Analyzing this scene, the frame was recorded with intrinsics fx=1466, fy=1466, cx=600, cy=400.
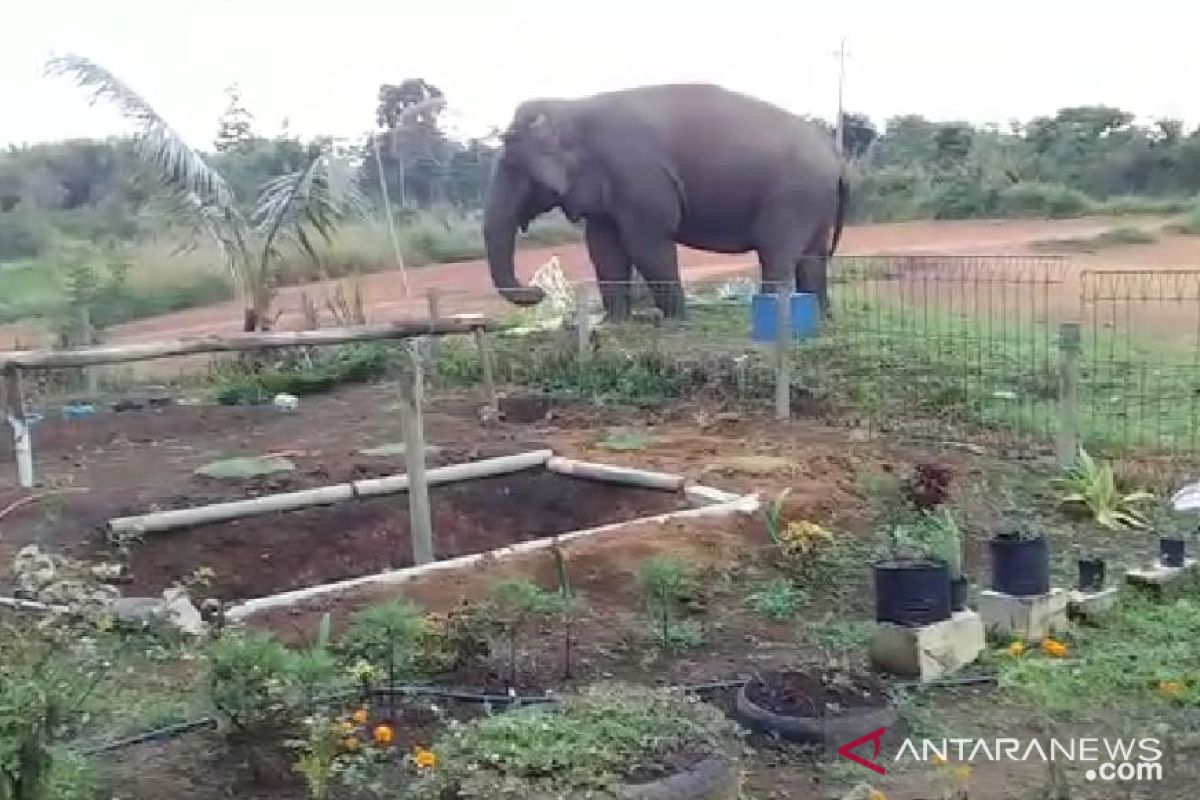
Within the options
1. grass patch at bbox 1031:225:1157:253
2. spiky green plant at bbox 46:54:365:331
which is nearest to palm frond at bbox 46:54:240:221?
spiky green plant at bbox 46:54:365:331

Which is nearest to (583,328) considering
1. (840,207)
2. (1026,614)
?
(840,207)

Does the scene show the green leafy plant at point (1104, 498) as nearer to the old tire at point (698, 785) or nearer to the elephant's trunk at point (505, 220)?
the old tire at point (698, 785)

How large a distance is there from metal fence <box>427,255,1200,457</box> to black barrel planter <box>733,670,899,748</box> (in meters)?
3.81

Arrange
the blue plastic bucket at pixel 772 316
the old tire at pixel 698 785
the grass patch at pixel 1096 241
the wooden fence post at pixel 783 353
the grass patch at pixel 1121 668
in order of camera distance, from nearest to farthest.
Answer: the old tire at pixel 698 785 → the grass patch at pixel 1121 668 → the wooden fence post at pixel 783 353 → the blue plastic bucket at pixel 772 316 → the grass patch at pixel 1096 241

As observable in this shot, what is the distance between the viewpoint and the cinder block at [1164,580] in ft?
18.9

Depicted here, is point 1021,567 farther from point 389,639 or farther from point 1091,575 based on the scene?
point 389,639

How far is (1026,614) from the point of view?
5.25 metres

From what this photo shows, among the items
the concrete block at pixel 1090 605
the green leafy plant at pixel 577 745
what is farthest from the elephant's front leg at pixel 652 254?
the green leafy plant at pixel 577 745

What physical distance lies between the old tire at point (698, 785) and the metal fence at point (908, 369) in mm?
4659

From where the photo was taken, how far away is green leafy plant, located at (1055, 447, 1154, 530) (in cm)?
694

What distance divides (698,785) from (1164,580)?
9.66ft

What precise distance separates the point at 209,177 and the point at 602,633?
916 centimetres

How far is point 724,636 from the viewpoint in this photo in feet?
17.9

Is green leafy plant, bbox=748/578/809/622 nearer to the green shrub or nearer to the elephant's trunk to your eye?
the green shrub
